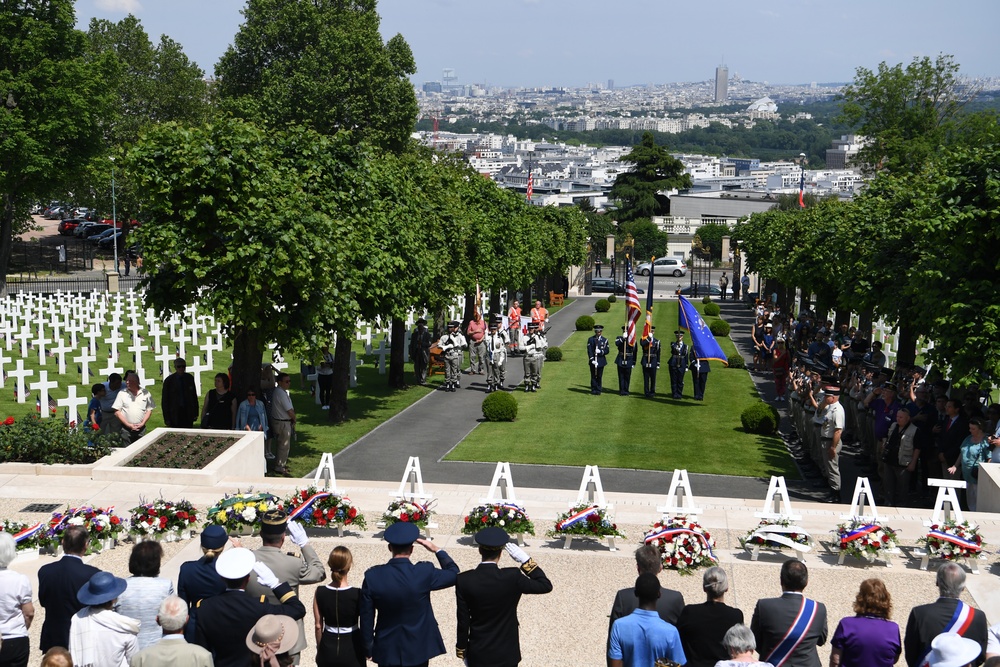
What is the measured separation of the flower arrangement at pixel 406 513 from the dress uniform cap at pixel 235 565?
18.7 ft

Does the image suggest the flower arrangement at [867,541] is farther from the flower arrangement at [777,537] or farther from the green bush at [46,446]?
the green bush at [46,446]

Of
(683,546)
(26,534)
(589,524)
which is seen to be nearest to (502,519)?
(589,524)

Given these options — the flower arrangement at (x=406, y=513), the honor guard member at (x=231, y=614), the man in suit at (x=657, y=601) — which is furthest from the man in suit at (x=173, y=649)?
the flower arrangement at (x=406, y=513)

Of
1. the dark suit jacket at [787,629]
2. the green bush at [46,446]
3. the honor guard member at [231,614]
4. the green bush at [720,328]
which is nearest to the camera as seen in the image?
the honor guard member at [231,614]

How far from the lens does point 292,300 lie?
58.3ft

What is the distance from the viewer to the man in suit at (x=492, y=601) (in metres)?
7.38

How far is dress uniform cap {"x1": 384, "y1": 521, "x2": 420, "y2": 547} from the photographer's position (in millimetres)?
7453

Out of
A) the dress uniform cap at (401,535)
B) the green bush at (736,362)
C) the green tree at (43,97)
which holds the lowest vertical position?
the green bush at (736,362)

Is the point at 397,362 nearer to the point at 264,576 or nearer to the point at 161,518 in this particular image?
the point at 161,518

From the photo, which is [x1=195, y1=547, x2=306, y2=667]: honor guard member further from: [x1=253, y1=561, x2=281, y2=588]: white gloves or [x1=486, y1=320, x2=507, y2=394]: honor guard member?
[x1=486, y1=320, x2=507, y2=394]: honor guard member

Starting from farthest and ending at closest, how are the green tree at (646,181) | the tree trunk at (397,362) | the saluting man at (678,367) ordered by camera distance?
the green tree at (646,181), the tree trunk at (397,362), the saluting man at (678,367)

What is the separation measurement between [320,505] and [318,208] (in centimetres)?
760

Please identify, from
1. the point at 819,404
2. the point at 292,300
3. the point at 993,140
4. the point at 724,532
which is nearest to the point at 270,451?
the point at 292,300

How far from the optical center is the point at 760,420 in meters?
22.6
